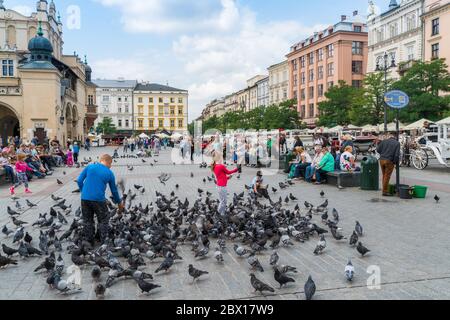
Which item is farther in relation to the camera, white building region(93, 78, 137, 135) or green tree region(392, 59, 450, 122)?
white building region(93, 78, 137, 135)

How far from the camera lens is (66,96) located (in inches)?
1986

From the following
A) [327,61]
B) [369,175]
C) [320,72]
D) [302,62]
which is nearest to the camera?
[369,175]

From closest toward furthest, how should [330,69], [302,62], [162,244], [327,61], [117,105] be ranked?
[162,244], [330,69], [327,61], [302,62], [117,105]

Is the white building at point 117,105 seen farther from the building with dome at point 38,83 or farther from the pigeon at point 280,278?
the pigeon at point 280,278

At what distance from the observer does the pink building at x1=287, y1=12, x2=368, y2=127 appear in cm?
6625

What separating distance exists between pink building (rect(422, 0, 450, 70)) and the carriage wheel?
28.8 metres

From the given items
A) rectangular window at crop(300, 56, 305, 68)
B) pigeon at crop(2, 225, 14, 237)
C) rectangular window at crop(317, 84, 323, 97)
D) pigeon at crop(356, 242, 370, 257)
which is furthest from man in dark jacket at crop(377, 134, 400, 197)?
rectangular window at crop(300, 56, 305, 68)

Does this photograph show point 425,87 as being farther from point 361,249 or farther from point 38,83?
point 38,83

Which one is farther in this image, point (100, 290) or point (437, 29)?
point (437, 29)

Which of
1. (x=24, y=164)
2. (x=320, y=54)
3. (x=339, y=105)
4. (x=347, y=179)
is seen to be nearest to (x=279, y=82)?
(x=320, y=54)

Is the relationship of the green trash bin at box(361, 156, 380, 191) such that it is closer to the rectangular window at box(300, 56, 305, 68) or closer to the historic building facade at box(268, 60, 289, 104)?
the rectangular window at box(300, 56, 305, 68)

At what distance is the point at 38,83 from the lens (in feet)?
132

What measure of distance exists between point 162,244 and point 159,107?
11987 cm

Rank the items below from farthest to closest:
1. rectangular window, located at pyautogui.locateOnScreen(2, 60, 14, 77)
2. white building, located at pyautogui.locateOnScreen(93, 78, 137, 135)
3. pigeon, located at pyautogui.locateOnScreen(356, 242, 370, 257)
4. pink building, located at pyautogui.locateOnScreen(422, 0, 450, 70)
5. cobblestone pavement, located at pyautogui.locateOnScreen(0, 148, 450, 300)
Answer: white building, located at pyautogui.locateOnScreen(93, 78, 137, 135) < rectangular window, located at pyautogui.locateOnScreen(2, 60, 14, 77) < pink building, located at pyautogui.locateOnScreen(422, 0, 450, 70) < pigeon, located at pyautogui.locateOnScreen(356, 242, 370, 257) < cobblestone pavement, located at pyautogui.locateOnScreen(0, 148, 450, 300)
